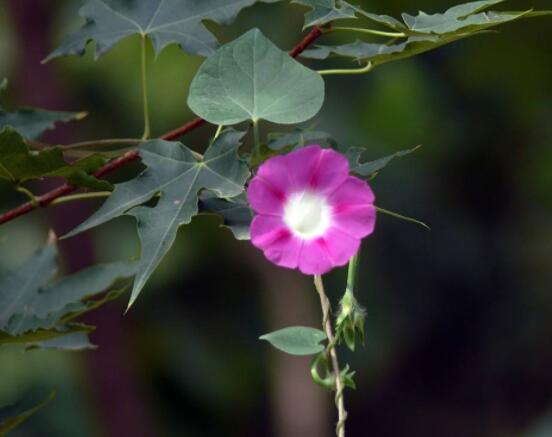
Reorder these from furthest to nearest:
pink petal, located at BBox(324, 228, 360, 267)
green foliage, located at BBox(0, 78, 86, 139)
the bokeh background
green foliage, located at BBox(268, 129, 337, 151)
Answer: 1. the bokeh background
2. green foliage, located at BBox(0, 78, 86, 139)
3. green foliage, located at BBox(268, 129, 337, 151)
4. pink petal, located at BBox(324, 228, 360, 267)

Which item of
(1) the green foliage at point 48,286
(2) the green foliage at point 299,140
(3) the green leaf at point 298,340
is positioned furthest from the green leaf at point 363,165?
(1) the green foliage at point 48,286

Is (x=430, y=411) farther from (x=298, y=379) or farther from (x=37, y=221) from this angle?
(x=37, y=221)

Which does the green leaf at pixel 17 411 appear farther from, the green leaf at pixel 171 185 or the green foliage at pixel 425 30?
the green foliage at pixel 425 30

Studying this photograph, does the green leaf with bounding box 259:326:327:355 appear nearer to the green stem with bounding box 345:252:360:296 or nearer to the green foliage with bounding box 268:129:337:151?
the green stem with bounding box 345:252:360:296

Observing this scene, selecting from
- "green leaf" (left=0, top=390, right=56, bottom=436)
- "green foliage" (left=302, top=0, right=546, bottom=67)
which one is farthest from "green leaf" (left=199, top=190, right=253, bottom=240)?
"green leaf" (left=0, top=390, right=56, bottom=436)

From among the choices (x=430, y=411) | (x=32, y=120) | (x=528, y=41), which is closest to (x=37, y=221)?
(x=528, y=41)

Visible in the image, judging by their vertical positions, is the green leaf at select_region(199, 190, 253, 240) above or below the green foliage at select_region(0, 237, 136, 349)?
above

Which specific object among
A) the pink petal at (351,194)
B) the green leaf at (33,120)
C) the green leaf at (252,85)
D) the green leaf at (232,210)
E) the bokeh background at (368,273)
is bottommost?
the bokeh background at (368,273)
